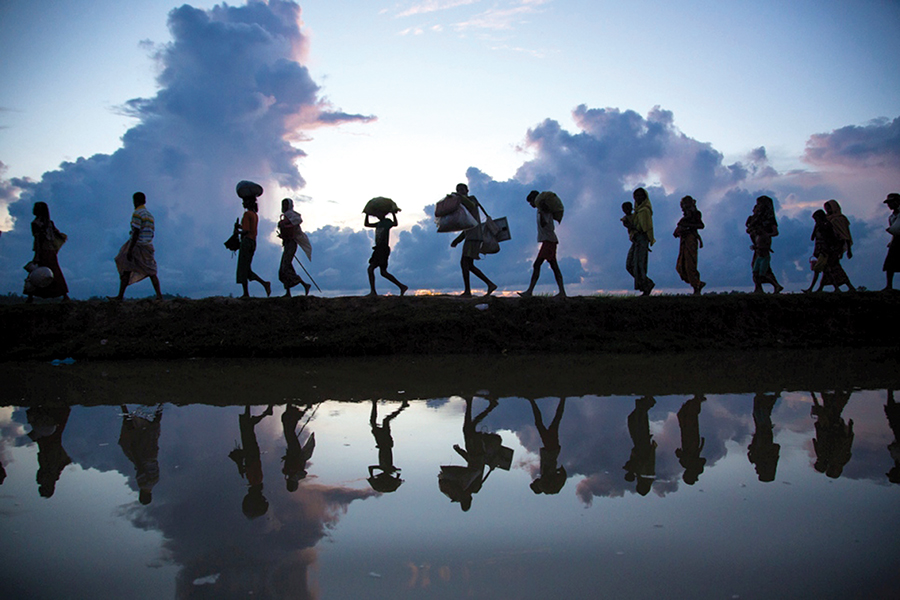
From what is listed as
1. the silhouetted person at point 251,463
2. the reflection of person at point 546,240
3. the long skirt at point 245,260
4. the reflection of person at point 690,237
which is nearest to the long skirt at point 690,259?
the reflection of person at point 690,237

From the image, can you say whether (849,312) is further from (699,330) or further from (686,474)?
(686,474)

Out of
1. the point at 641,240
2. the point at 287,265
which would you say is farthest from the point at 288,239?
the point at 641,240

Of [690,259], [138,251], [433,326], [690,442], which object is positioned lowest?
[690,442]

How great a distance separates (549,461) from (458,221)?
7.97 m

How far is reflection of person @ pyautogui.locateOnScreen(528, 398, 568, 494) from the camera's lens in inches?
135

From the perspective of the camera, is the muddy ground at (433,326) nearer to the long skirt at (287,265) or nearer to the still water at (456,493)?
the long skirt at (287,265)

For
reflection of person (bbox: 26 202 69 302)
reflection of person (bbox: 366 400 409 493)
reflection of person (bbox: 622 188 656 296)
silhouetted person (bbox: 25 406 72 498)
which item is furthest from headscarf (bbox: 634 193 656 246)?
reflection of person (bbox: 26 202 69 302)

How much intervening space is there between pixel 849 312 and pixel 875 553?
10864 millimetres

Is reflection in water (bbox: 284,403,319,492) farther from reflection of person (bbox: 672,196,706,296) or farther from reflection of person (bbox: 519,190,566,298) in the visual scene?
reflection of person (bbox: 672,196,706,296)

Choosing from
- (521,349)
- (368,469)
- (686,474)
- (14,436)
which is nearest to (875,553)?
(686,474)

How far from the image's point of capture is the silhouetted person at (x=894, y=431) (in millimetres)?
3650

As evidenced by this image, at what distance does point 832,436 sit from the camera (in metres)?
4.47

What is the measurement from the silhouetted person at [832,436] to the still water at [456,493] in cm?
2

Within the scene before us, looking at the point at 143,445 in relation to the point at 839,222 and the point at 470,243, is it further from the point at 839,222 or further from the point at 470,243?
the point at 839,222
